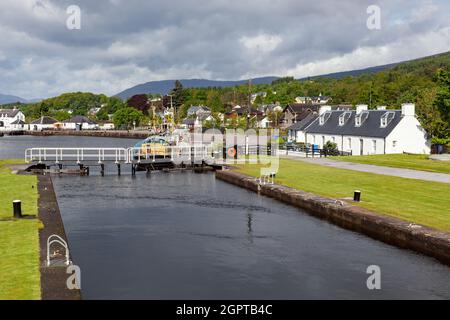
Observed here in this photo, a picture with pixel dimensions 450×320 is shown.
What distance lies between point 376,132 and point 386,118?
2.26m

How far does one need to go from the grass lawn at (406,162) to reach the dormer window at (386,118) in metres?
6.75

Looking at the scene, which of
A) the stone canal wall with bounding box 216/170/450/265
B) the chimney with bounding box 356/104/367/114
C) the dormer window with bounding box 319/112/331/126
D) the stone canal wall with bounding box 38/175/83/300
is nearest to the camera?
the stone canal wall with bounding box 38/175/83/300

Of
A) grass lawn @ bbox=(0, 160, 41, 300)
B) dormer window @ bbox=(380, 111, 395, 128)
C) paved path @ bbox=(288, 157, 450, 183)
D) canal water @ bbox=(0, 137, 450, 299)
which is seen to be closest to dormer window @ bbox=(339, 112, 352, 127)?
dormer window @ bbox=(380, 111, 395, 128)

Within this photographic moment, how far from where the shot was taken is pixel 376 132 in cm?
6562

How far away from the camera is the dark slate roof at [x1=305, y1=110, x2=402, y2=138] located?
64.2m

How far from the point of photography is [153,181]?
4888cm

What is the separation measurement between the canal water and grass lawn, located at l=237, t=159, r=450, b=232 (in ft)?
9.82

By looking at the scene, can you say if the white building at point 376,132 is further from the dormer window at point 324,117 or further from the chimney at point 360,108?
the dormer window at point 324,117

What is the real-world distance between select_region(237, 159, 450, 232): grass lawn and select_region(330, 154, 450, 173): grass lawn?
7588mm

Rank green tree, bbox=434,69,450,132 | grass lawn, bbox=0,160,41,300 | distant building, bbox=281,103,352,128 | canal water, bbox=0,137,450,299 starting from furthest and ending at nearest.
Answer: distant building, bbox=281,103,352,128 < green tree, bbox=434,69,450,132 < canal water, bbox=0,137,450,299 < grass lawn, bbox=0,160,41,300

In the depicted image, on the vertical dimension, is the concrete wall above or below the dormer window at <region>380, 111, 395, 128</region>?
below

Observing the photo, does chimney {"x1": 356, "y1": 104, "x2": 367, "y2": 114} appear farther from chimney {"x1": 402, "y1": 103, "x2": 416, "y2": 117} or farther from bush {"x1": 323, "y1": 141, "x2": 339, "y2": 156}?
chimney {"x1": 402, "y1": 103, "x2": 416, "y2": 117}

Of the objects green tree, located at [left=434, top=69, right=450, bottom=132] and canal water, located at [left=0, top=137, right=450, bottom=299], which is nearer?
canal water, located at [left=0, top=137, right=450, bottom=299]

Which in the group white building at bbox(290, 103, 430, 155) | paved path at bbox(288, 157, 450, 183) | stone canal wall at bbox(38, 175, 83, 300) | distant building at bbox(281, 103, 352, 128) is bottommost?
stone canal wall at bbox(38, 175, 83, 300)
